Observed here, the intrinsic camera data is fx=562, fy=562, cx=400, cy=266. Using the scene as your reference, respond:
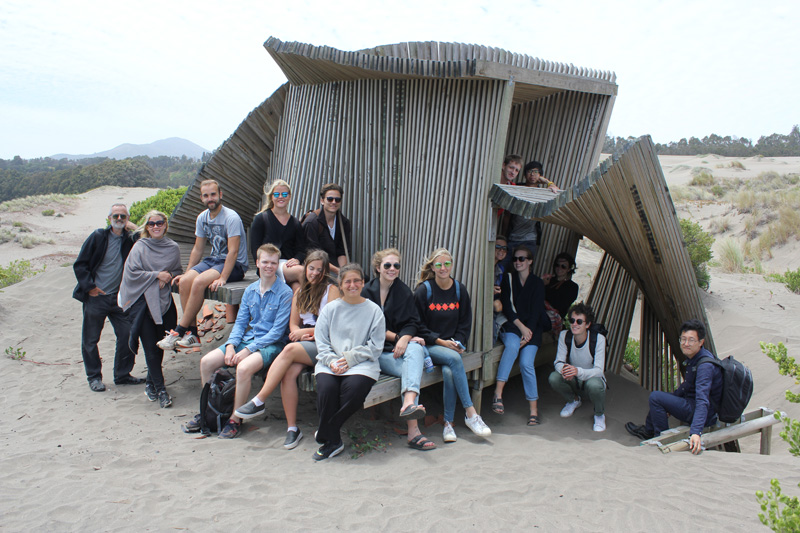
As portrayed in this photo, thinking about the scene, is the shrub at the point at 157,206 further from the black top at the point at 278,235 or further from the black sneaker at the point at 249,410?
the black sneaker at the point at 249,410

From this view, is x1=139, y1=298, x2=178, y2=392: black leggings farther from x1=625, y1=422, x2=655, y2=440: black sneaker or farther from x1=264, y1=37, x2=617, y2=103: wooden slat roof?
x1=625, y1=422, x2=655, y2=440: black sneaker

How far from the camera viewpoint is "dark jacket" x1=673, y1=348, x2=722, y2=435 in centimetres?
516

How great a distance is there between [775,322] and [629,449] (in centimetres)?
697

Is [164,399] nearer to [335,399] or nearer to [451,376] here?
[335,399]

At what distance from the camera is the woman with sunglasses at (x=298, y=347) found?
16.3ft

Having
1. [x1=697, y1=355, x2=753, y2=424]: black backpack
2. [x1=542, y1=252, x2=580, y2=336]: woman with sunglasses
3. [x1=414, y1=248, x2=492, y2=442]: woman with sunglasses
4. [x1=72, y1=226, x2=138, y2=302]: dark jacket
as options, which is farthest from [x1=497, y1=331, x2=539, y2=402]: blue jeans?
[x1=72, y1=226, x2=138, y2=302]: dark jacket

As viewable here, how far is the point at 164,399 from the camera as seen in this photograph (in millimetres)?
5980

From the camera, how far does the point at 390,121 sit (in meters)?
→ 6.46

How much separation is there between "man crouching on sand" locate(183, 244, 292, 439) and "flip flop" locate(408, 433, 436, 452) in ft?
4.92

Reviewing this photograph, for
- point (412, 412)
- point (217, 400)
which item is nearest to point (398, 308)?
point (412, 412)

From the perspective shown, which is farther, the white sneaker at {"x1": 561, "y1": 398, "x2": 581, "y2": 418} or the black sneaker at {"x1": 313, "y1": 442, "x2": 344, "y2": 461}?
the white sneaker at {"x1": 561, "y1": 398, "x2": 581, "y2": 418}

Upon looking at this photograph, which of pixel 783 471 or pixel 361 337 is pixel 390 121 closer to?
pixel 361 337

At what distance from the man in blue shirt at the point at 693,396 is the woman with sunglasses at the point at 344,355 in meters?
2.88

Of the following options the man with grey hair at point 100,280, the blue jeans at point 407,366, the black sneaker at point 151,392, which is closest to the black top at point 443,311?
the blue jeans at point 407,366
